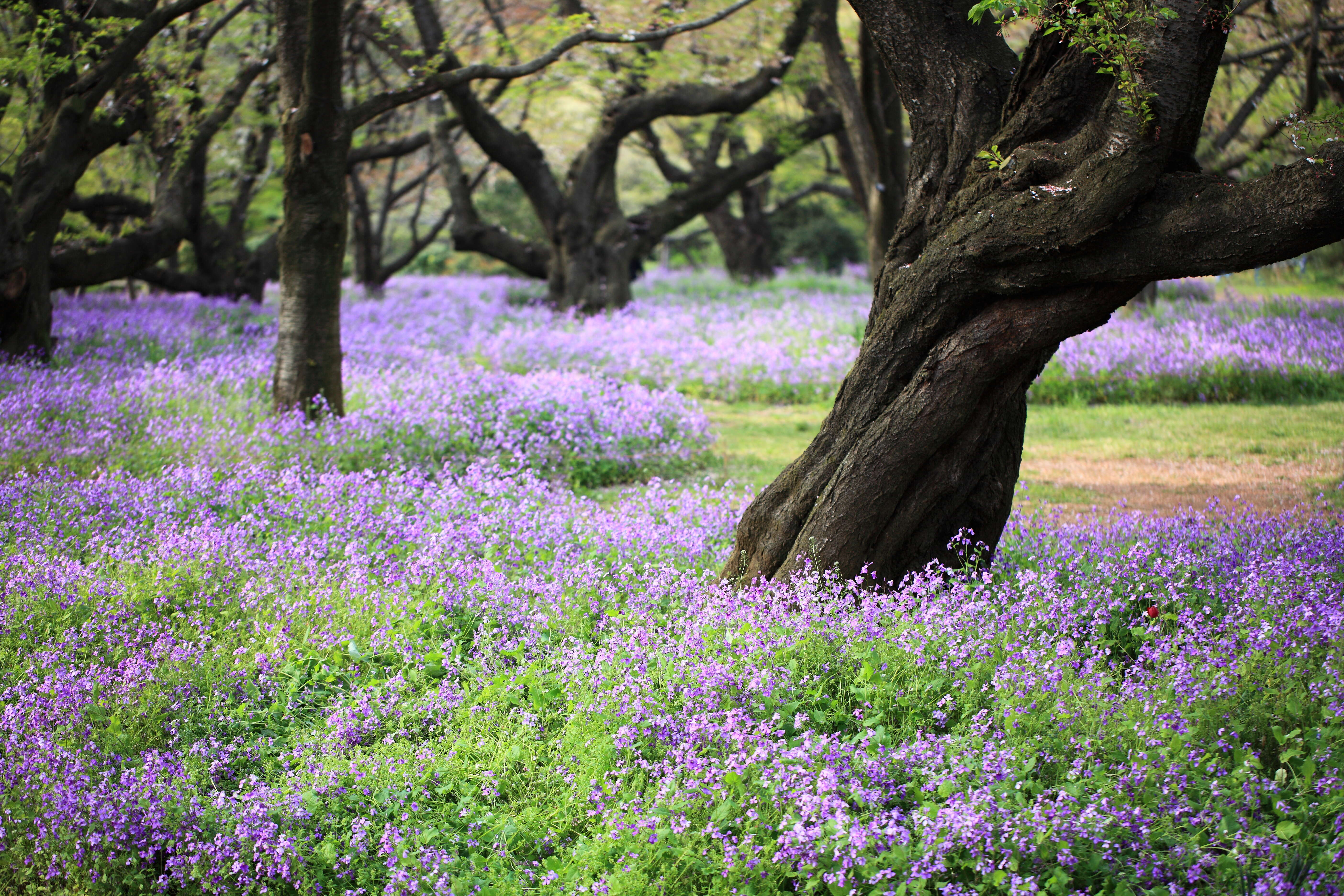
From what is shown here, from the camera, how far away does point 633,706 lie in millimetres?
3607

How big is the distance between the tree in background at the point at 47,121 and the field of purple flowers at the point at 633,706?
5.02 metres

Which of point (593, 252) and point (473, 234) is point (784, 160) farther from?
point (473, 234)

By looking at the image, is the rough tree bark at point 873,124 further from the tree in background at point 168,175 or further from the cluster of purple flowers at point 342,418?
the tree in background at point 168,175

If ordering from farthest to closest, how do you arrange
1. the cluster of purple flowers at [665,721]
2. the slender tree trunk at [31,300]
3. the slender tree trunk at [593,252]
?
1. the slender tree trunk at [593,252]
2. the slender tree trunk at [31,300]
3. the cluster of purple flowers at [665,721]

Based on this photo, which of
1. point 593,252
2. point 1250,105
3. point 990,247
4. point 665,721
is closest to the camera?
point 665,721

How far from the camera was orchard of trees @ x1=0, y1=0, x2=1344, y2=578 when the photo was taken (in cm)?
379

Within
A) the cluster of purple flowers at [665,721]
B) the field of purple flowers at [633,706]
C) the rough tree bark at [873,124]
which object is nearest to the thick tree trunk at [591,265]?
the rough tree bark at [873,124]

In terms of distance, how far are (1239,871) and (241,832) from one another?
3107 millimetres

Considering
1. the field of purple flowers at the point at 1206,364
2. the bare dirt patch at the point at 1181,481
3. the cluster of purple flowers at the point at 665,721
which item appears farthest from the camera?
the field of purple flowers at the point at 1206,364

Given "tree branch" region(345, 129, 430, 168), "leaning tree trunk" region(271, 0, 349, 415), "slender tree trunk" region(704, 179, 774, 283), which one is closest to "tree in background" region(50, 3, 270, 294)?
"tree branch" region(345, 129, 430, 168)

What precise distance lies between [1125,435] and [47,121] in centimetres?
1197

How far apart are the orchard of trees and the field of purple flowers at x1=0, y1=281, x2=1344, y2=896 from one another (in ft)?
2.65

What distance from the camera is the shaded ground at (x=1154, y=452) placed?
24.6ft

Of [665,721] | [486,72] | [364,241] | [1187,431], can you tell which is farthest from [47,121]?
[364,241]
